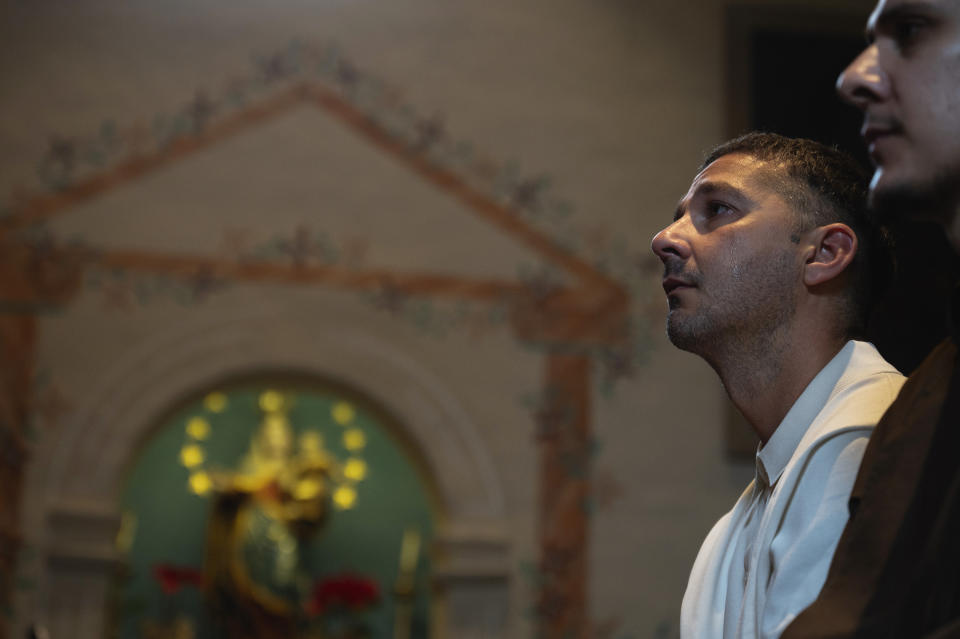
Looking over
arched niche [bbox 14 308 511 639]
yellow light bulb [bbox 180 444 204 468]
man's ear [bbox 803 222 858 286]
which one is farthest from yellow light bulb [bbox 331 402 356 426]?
man's ear [bbox 803 222 858 286]

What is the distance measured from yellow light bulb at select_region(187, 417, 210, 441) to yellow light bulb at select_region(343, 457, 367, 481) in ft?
2.49

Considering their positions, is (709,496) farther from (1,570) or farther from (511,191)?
(1,570)

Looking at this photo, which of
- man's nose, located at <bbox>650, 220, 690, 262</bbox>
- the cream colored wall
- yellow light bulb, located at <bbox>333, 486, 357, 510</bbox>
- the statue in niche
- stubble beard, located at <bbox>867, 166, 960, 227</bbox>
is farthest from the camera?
yellow light bulb, located at <bbox>333, 486, 357, 510</bbox>

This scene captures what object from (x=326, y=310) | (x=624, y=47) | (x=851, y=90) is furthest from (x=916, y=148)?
(x=624, y=47)

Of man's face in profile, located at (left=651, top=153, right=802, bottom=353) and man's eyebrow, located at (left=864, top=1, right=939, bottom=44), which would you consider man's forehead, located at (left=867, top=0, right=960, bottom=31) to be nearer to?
man's eyebrow, located at (left=864, top=1, right=939, bottom=44)

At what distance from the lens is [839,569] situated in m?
1.17

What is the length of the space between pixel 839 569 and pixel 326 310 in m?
4.59

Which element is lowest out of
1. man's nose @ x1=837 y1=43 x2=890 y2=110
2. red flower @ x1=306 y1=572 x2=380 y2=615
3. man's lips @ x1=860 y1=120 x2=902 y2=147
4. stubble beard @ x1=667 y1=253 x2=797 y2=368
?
red flower @ x1=306 y1=572 x2=380 y2=615

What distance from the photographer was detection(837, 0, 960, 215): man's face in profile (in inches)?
45.5

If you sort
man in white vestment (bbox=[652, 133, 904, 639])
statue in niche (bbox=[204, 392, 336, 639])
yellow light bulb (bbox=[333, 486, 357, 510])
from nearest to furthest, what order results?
man in white vestment (bbox=[652, 133, 904, 639]), statue in niche (bbox=[204, 392, 336, 639]), yellow light bulb (bbox=[333, 486, 357, 510])

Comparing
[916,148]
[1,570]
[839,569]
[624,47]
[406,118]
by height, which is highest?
[624,47]

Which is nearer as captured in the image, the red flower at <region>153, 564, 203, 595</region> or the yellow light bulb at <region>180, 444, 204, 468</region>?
the red flower at <region>153, 564, 203, 595</region>

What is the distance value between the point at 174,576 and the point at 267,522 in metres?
0.58

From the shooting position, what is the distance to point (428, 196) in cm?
588
